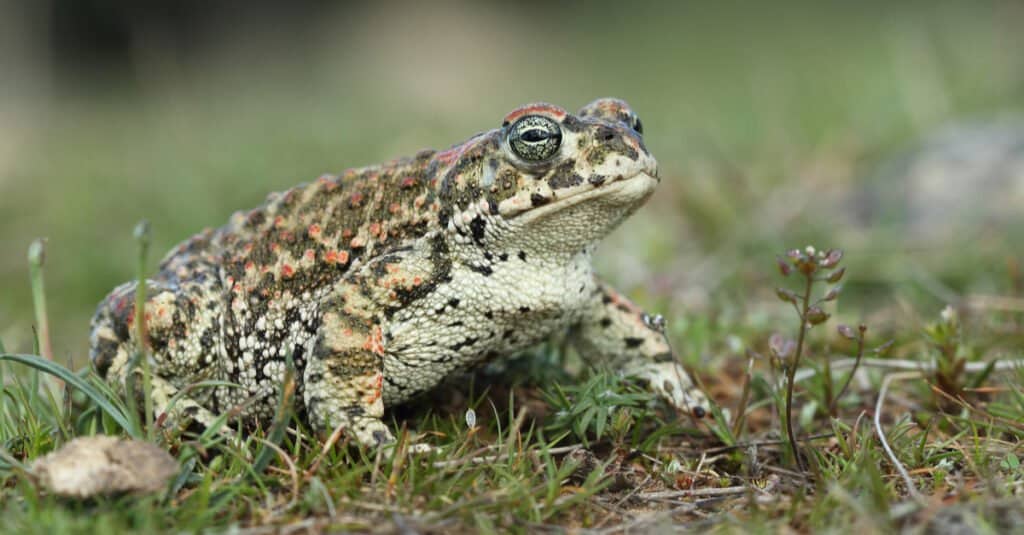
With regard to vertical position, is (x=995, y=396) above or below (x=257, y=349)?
below

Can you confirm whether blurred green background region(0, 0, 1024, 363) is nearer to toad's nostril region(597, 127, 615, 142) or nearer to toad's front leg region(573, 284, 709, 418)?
toad's front leg region(573, 284, 709, 418)

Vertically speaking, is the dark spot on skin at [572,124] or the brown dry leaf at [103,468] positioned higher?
the dark spot on skin at [572,124]

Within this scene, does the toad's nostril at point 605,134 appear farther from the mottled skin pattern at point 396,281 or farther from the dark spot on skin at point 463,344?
the dark spot on skin at point 463,344

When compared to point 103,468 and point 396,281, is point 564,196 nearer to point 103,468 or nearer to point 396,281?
point 396,281

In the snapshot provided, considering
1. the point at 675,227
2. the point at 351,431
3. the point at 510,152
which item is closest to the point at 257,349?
the point at 351,431

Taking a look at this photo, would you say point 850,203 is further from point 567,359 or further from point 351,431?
point 351,431

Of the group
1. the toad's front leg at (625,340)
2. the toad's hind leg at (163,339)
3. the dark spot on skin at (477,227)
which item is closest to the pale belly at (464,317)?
the dark spot on skin at (477,227)

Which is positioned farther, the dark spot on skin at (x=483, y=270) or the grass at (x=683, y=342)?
the dark spot on skin at (x=483, y=270)
